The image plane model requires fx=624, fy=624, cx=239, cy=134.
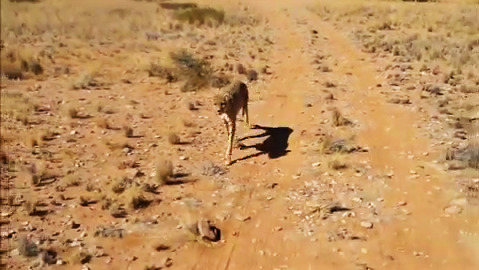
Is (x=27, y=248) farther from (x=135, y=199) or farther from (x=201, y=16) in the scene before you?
(x=201, y=16)

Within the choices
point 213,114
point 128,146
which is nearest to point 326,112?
point 213,114

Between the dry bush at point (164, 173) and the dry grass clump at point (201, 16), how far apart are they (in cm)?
1718

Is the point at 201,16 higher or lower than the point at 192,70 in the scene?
higher

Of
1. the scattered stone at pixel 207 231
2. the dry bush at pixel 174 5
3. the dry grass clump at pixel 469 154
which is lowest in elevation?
the scattered stone at pixel 207 231

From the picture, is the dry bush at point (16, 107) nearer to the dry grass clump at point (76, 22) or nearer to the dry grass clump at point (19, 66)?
the dry grass clump at point (19, 66)

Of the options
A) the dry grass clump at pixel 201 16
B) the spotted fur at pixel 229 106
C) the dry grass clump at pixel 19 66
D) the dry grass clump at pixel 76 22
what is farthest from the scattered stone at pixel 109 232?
the dry grass clump at pixel 201 16

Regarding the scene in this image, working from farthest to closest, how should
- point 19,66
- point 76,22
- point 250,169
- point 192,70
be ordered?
point 76,22, point 19,66, point 192,70, point 250,169

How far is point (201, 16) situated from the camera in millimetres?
28734

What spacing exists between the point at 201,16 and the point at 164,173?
19.0m

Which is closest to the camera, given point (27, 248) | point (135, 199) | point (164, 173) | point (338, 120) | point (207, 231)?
point (27, 248)

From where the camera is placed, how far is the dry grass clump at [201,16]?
91.1 ft

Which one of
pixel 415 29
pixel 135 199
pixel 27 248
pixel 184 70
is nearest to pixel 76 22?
pixel 184 70

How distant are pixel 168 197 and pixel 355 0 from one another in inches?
583

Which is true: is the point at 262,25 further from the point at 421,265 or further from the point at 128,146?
the point at 421,265
